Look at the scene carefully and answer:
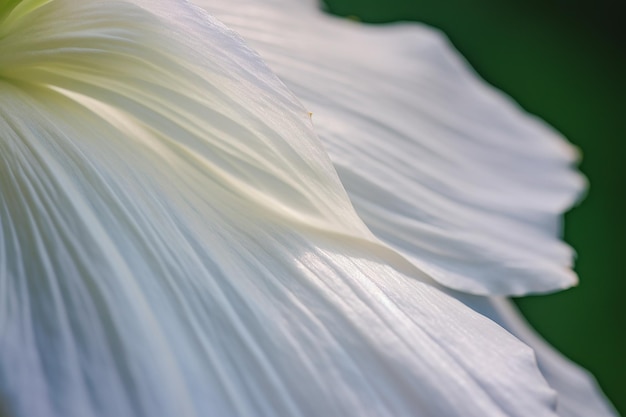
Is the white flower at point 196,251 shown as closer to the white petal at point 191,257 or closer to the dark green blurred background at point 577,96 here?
the white petal at point 191,257

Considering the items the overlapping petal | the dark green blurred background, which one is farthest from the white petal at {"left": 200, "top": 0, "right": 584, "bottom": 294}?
the dark green blurred background

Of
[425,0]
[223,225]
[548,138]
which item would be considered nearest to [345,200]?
[223,225]

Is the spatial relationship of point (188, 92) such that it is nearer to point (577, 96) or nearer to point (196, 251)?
point (196, 251)

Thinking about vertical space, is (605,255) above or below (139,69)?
below

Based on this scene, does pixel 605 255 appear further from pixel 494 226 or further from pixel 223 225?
pixel 223 225

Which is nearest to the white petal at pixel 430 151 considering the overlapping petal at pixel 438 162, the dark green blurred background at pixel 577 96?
the overlapping petal at pixel 438 162

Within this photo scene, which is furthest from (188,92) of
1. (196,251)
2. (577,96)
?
(577,96)
